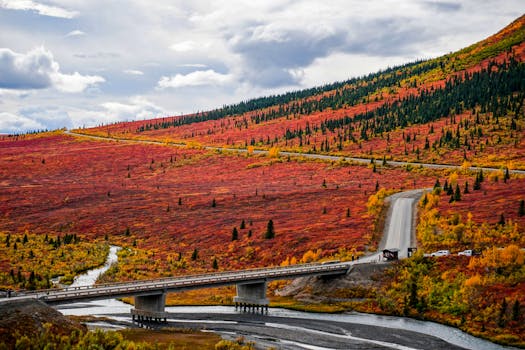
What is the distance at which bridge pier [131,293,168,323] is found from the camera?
67188mm

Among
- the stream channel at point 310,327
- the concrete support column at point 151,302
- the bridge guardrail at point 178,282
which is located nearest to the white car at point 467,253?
the bridge guardrail at point 178,282

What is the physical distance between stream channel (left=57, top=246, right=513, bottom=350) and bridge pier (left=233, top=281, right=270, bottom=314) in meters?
1.31

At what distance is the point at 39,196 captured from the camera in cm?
16175

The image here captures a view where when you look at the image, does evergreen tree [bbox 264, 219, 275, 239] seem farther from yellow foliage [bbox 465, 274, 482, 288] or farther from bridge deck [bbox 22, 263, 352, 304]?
yellow foliage [bbox 465, 274, 482, 288]

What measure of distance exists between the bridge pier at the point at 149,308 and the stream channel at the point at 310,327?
123 centimetres

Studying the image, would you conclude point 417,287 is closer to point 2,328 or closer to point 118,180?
point 2,328

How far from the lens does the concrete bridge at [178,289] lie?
61772 millimetres

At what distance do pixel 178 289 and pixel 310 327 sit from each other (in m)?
15.6

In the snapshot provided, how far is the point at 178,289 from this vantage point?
69.1 metres

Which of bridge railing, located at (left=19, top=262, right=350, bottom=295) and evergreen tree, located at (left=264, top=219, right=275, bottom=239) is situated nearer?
bridge railing, located at (left=19, top=262, right=350, bottom=295)

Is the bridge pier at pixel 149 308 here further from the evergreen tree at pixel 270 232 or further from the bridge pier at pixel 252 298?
the evergreen tree at pixel 270 232

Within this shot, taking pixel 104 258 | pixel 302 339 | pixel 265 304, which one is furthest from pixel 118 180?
pixel 302 339

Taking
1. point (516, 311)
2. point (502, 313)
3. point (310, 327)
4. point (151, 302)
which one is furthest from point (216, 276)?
point (516, 311)

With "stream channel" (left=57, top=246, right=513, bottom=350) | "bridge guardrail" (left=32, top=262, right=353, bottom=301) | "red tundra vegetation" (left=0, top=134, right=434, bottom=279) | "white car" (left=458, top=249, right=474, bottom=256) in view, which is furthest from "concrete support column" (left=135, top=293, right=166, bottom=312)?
"white car" (left=458, top=249, right=474, bottom=256)
